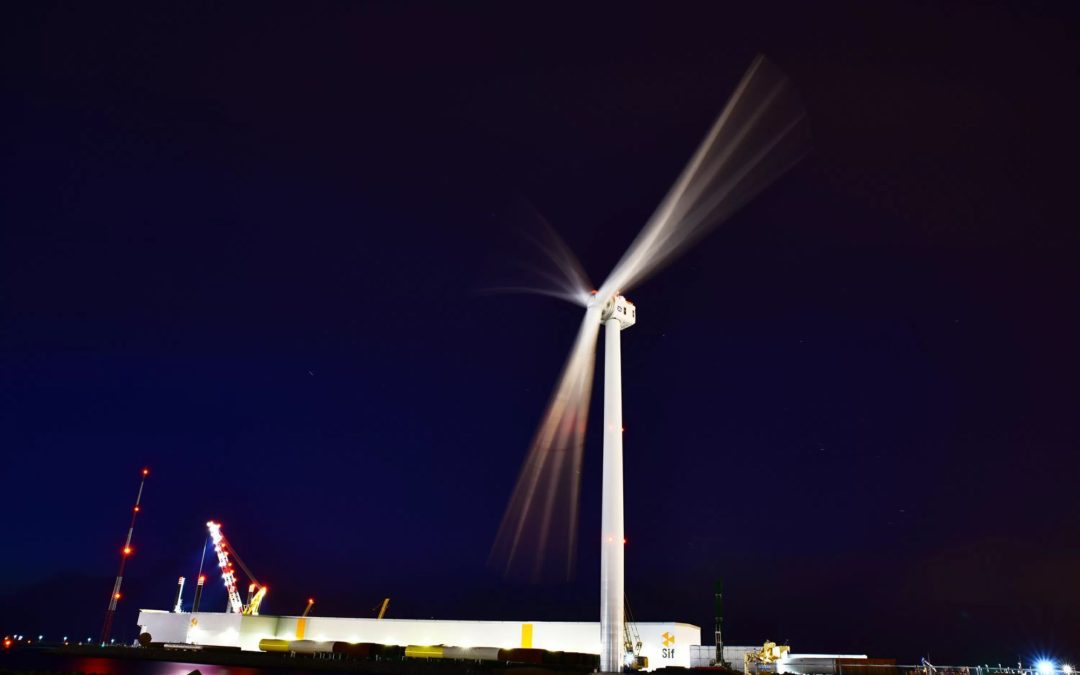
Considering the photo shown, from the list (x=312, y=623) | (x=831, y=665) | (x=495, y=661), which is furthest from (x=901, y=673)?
(x=312, y=623)

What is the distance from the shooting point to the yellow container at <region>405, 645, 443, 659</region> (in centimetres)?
6969

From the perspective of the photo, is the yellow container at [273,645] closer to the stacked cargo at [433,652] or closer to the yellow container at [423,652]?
the stacked cargo at [433,652]

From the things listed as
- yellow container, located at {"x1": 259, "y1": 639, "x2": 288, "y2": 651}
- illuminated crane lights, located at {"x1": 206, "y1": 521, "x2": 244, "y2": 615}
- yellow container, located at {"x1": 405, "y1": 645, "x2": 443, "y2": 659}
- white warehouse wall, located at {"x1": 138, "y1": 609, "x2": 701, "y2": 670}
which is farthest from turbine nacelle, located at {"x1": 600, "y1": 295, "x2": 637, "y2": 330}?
illuminated crane lights, located at {"x1": 206, "y1": 521, "x2": 244, "y2": 615}

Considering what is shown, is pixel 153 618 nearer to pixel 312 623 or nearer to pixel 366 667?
pixel 312 623

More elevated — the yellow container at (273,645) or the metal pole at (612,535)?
the metal pole at (612,535)

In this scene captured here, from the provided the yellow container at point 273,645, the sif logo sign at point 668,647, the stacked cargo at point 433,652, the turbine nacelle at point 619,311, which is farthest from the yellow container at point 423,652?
the turbine nacelle at point 619,311

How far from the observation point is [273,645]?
270 ft

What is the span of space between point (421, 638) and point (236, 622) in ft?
101

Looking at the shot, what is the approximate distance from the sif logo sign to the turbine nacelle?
28.5 m

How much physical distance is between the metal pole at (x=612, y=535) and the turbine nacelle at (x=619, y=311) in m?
3.82

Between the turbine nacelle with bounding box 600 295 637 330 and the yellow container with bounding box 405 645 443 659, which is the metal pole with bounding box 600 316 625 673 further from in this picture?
the yellow container with bounding box 405 645 443 659

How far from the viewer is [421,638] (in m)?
77.0

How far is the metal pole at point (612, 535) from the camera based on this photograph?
54.7 meters

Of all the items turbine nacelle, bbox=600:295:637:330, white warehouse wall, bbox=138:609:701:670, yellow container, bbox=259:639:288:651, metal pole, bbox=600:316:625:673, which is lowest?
yellow container, bbox=259:639:288:651
